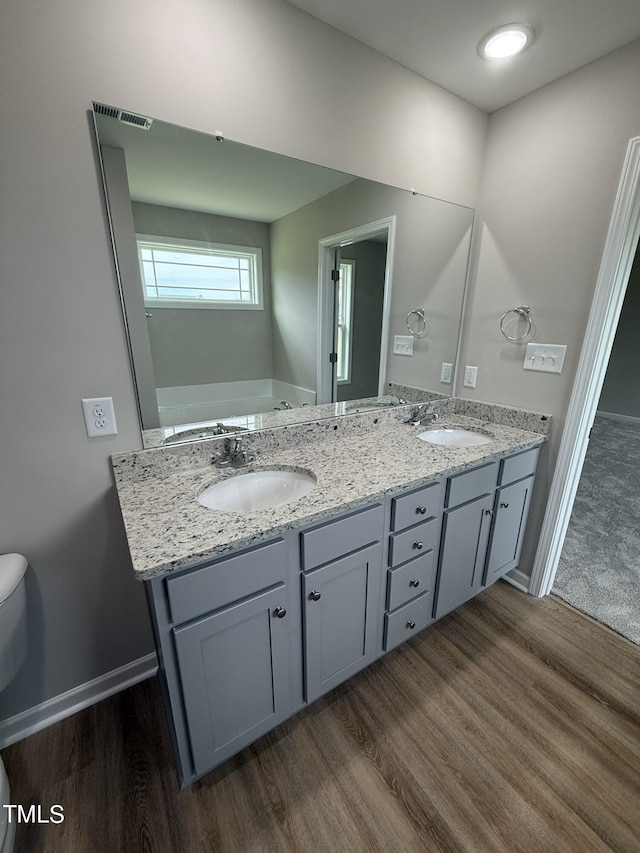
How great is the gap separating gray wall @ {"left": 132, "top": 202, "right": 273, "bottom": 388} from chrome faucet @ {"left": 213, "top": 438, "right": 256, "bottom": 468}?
0.87ft

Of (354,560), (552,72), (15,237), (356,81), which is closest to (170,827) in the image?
(354,560)

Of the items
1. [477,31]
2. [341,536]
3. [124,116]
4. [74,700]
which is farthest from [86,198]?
[74,700]

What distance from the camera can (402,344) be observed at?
6.56 ft

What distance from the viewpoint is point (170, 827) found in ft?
3.38

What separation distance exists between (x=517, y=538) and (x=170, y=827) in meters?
1.85

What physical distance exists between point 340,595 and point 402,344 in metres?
1.38

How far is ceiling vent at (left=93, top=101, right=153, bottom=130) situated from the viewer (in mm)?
1006

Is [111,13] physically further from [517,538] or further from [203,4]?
[517,538]

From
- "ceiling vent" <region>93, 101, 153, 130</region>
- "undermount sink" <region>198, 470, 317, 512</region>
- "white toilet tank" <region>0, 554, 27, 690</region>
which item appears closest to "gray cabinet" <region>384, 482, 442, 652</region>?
"undermount sink" <region>198, 470, 317, 512</region>

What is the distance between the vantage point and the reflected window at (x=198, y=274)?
1.20 metres

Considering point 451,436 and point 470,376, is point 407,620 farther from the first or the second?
point 470,376

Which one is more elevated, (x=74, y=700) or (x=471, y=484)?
(x=471, y=484)

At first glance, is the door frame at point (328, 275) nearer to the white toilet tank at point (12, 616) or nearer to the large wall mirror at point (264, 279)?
the large wall mirror at point (264, 279)

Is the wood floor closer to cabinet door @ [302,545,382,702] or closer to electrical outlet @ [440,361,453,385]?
cabinet door @ [302,545,382,702]
